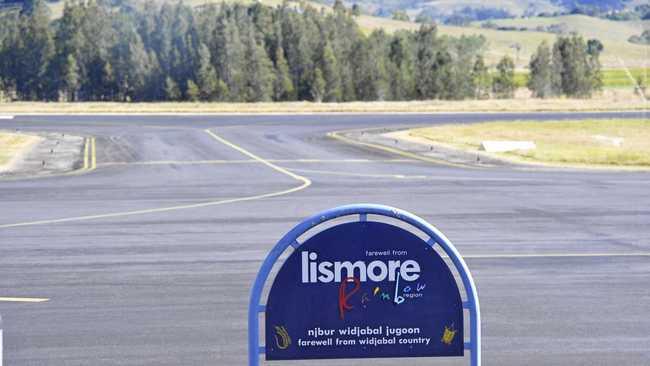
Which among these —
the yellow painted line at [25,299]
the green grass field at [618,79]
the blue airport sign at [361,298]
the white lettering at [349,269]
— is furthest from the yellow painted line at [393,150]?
the green grass field at [618,79]

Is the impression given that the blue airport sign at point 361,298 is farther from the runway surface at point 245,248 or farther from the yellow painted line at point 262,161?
the yellow painted line at point 262,161

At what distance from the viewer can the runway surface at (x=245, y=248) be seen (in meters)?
10.9

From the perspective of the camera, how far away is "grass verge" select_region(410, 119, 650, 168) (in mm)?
37281

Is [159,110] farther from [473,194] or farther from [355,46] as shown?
[473,194]

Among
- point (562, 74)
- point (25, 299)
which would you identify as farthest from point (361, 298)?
point (562, 74)

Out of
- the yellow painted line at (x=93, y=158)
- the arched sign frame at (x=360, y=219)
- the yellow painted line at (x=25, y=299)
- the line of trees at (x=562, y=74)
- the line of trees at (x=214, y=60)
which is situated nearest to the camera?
the arched sign frame at (x=360, y=219)

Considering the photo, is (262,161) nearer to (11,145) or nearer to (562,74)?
(11,145)

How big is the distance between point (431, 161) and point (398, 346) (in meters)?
30.7

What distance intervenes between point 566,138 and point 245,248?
36210 mm

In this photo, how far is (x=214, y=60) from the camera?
315ft

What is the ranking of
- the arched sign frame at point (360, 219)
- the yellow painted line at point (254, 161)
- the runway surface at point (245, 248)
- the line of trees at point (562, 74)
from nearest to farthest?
the arched sign frame at point (360, 219) → the runway surface at point (245, 248) → the yellow painted line at point (254, 161) → the line of trees at point (562, 74)

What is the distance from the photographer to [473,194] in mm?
26484

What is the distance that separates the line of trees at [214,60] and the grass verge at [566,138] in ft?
122

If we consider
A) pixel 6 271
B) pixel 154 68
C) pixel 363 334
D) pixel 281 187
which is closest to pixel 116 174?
pixel 281 187
